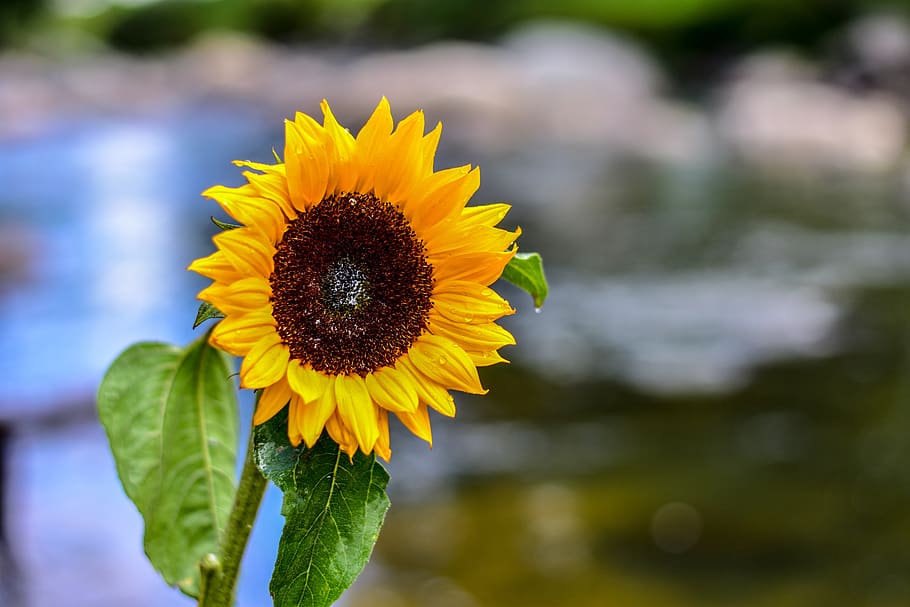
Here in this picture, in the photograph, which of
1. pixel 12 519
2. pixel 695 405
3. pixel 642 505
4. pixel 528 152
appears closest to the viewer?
pixel 12 519

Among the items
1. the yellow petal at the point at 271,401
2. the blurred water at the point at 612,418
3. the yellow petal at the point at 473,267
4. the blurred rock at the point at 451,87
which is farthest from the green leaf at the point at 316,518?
the blurred rock at the point at 451,87

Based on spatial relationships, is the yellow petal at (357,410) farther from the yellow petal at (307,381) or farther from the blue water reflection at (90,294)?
the blue water reflection at (90,294)

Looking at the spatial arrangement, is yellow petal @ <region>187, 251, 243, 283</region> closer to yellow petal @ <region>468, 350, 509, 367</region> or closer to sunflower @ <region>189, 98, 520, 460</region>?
sunflower @ <region>189, 98, 520, 460</region>

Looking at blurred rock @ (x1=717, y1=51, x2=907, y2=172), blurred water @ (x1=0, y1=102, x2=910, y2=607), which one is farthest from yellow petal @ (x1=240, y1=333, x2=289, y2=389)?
blurred rock @ (x1=717, y1=51, x2=907, y2=172)

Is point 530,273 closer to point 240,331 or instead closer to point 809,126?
point 240,331

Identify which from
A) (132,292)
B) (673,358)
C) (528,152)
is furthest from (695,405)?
(528,152)

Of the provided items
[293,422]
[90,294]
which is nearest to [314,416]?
[293,422]

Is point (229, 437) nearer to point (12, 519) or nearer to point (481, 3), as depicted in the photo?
point (12, 519)
